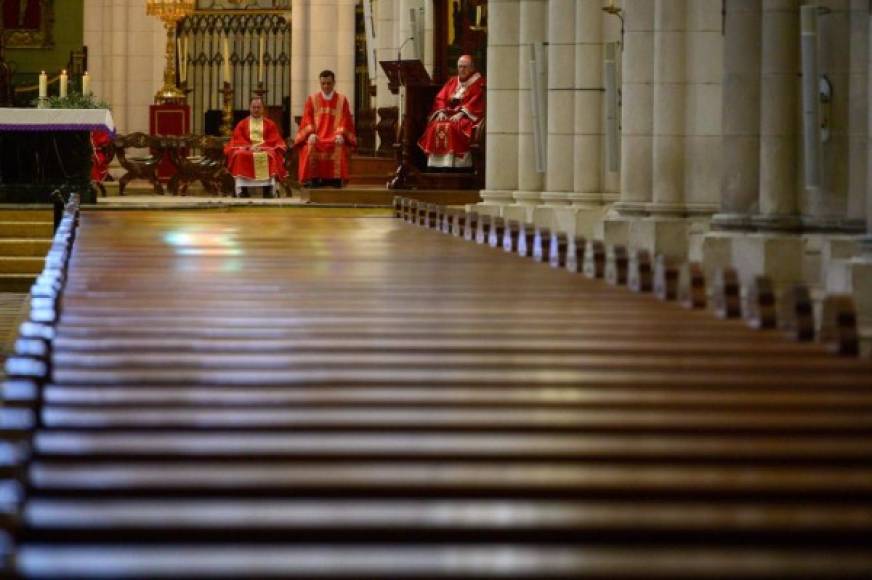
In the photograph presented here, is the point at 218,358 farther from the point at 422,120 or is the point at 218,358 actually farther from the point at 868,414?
the point at 422,120

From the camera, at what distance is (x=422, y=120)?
845 inches

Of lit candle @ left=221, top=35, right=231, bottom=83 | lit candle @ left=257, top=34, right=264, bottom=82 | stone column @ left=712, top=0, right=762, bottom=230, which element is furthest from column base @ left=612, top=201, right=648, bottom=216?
lit candle @ left=257, top=34, right=264, bottom=82

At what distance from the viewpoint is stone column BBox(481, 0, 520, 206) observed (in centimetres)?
1783

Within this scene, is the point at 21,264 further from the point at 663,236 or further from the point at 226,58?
the point at 226,58

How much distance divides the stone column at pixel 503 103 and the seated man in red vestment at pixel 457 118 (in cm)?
222

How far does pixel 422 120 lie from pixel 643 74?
26.1ft

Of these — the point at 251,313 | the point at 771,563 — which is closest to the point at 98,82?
the point at 251,313

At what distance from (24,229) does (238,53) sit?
42.8 feet

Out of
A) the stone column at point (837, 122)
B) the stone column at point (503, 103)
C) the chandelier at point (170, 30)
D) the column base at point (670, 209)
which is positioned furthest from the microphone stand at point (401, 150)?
the stone column at point (837, 122)

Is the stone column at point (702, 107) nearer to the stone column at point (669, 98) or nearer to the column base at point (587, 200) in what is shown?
the stone column at point (669, 98)

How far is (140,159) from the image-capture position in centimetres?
2561

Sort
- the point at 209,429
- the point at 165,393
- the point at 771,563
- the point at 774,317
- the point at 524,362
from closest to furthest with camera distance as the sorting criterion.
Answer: the point at 771,563
the point at 209,429
the point at 165,393
the point at 524,362
the point at 774,317

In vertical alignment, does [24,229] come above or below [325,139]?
below

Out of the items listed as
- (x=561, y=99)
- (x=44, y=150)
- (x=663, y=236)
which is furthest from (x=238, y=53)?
(x=663, y=236)
